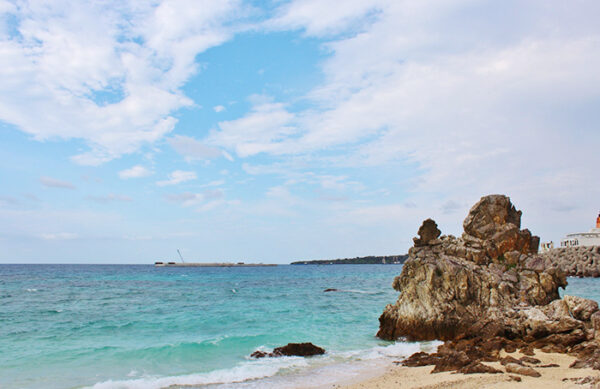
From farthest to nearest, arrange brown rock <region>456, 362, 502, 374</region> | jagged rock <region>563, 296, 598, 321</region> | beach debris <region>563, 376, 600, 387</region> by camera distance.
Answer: jagged rock <region>563, 296, 598, 321</region>, brown rock <region>456, 362, 502, 374</region>, beach debris <region>563, 376, 600, 387</region>

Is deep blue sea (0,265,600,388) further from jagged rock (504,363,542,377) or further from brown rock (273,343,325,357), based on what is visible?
jagged rock (504,363,542,377)

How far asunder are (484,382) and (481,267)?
10.6 m

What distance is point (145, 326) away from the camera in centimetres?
2575

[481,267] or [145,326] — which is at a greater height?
[481,267]

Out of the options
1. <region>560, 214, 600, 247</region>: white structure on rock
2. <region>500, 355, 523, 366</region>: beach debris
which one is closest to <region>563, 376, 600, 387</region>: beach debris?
<region>500, 355, 523, 366</region>: beach debris

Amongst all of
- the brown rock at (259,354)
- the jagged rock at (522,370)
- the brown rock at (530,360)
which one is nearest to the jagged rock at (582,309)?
the brown rock at (530,360)

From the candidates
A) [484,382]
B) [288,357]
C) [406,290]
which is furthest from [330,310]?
[484,382]

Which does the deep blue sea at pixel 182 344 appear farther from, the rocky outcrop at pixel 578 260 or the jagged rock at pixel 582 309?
the rocky outcrop at pixel 578 260

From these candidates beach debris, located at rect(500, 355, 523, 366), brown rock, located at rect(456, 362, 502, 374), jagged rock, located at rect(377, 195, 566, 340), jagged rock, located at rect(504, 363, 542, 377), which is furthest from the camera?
jagged rock, located at rect(377, 195, 566, 340)

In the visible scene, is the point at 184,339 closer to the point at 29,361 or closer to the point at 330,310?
the point at 29,361

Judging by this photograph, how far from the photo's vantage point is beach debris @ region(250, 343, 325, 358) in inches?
715

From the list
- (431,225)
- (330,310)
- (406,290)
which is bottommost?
(330,310)

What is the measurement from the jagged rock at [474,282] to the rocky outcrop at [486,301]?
0.04m

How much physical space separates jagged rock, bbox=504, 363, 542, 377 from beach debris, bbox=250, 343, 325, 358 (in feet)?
24.9
